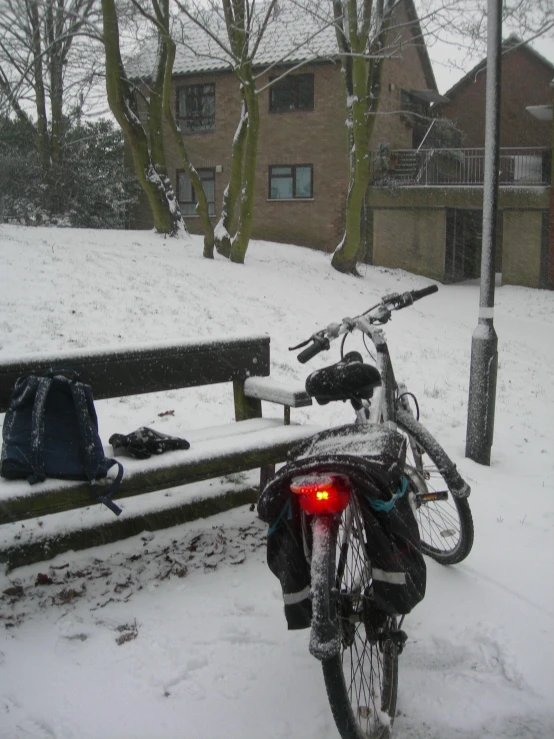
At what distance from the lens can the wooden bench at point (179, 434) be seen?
3422 mm

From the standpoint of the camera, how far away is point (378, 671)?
284 centimetres

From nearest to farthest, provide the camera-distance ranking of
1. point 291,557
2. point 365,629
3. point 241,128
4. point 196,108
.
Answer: point 291,557, point 365,629, point 241,128, point 196,108

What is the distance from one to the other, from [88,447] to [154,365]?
1122mm

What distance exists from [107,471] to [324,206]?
917 inches

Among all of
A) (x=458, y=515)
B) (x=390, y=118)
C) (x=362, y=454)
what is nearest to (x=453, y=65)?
(x=390, y=118)

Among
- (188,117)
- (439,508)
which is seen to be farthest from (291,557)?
(188,117)

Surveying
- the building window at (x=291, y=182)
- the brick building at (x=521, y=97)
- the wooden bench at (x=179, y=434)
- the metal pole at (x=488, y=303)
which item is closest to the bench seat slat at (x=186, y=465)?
the wooden bench at (x=179, y=434)

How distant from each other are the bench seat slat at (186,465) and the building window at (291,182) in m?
22.3

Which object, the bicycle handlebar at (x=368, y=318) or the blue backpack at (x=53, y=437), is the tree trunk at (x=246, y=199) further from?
the blue backpack at (x=53, y=437)

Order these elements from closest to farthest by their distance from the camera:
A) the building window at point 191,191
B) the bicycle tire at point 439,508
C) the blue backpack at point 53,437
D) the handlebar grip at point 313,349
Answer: the blue backpack at point 53,437 → the handlebar grip at point 313,349 → the bicycle tire at point 439,508 → the building window at point 191,191

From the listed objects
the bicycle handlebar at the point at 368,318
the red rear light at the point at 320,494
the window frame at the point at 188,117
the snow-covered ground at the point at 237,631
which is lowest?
the snow-covered ground at the point at 237,631

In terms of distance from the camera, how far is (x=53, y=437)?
3.50 m

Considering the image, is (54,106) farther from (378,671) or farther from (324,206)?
(378,671)

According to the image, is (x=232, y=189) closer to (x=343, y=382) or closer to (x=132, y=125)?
(x=132, y=125)
